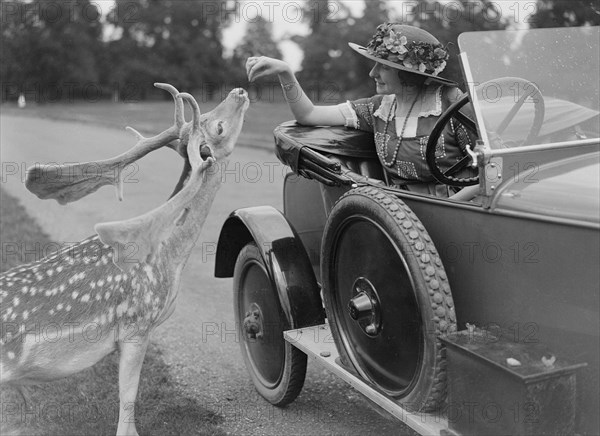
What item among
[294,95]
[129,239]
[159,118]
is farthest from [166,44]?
[129,239]

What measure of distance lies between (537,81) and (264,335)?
2.06 m

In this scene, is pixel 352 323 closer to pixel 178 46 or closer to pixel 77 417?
pixel 77 417

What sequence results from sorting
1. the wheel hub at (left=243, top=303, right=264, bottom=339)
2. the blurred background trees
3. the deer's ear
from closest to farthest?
the deer's ear, the wheel hub at (left=243, top=303, right=264, bottom=339), the blurred background trees

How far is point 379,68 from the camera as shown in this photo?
3.55m

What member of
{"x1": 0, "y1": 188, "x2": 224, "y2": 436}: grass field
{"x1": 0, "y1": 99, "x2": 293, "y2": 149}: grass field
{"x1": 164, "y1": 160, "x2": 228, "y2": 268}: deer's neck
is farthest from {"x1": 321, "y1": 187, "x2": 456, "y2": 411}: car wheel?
{"x1": 0, "y1": 99, "x2": 293, "y2": 149}: grass field

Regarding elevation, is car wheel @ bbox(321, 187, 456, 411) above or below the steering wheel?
below

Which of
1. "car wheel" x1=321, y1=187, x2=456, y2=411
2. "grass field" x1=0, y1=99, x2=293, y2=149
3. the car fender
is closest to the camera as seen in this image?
"car wheel" x1=321, y1=187, x2=456, y2=411

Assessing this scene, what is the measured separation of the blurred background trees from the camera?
2922 cm

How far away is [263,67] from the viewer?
3.42 metres

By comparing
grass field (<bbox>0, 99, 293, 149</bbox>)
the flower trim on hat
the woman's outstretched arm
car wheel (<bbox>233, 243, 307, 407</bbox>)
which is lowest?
grass field (<bbox>0, 99, 293, 149</bbox>)

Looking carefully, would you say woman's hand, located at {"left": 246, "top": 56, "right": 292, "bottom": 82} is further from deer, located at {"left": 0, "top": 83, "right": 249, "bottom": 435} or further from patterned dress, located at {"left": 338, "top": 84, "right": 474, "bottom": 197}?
patterned dress, located at {"left": 338, "top": 84, "right": 474, "bottom": 197}

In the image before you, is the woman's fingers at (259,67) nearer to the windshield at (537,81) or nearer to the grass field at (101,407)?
the windshield at (537,81)

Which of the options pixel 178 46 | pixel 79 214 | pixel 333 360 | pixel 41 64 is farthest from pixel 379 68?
pixel 178 46

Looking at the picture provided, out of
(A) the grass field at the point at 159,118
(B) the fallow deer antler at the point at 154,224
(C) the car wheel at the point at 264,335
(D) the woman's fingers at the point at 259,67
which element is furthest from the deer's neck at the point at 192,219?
(A) the grass field at the point at 159,118
